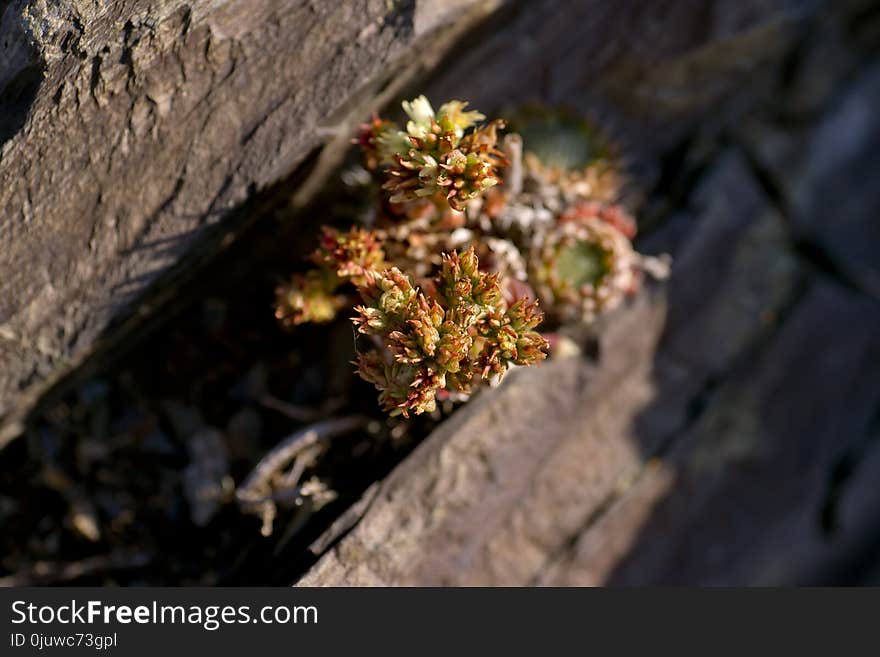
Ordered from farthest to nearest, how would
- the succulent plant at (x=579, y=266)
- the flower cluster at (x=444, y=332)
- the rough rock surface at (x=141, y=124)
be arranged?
the succulent plant at (x=579, y=266)
the rough rock surface at (x=141, y=124)
the flower cluster at (x=444, y=332)

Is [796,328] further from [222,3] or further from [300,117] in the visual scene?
Result: [222,3]

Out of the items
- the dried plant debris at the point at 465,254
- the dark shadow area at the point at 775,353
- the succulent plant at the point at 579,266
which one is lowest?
the dark shadow area at the point at 775,353

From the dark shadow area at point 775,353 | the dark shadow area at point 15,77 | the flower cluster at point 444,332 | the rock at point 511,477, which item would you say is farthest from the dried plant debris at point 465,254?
the dark shadow area at point 15,77

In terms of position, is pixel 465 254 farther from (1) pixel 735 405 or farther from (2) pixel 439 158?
(1) pixel 735 405

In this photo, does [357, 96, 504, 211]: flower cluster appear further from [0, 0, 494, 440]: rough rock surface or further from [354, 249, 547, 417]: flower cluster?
[0, 0, 494, 440]: rough rock surface

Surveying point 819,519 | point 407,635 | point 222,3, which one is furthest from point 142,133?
point 819,519

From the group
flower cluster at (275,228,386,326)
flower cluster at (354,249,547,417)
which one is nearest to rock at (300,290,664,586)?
flower cluster at (354,249,547,417)

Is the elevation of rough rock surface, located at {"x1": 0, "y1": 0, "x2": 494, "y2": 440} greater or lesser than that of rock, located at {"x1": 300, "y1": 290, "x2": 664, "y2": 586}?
greater

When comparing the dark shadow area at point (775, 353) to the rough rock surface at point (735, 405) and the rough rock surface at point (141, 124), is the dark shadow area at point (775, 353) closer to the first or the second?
the rough rock surface at point (735, 405)

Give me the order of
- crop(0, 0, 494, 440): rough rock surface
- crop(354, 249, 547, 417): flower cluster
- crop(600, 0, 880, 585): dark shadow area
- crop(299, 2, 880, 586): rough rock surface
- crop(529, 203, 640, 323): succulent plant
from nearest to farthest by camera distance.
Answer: crop(354, 249, 547, 417): flower cluster, crop(0, 0, 494, 440): rough rock surface, crop(529, 203, 640, 323): succulent plant, crop(299, 2, 880, 586): rough rock surface, crop(600, 0, 880, 585): dark shadow area
